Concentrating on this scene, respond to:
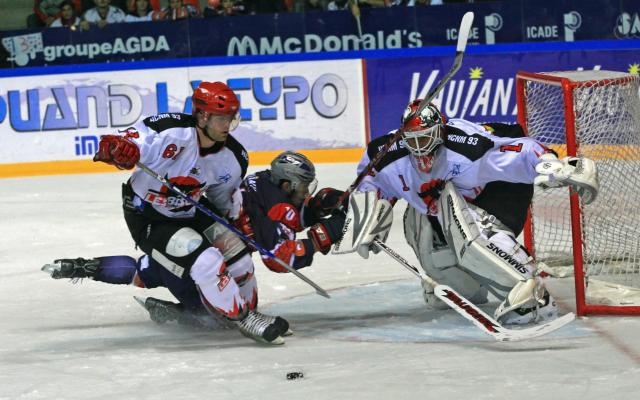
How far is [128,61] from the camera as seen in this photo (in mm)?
9531

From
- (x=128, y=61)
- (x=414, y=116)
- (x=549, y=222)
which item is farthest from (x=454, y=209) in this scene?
(x=128, y=61)

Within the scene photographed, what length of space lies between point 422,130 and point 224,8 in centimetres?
570

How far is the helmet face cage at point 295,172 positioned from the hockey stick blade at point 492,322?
67cm

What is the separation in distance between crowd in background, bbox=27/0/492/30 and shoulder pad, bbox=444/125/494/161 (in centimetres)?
515

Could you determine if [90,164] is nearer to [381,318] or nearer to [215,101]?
[381,318]

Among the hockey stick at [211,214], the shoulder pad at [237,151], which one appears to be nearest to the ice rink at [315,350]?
the hockey stick at [211,214]

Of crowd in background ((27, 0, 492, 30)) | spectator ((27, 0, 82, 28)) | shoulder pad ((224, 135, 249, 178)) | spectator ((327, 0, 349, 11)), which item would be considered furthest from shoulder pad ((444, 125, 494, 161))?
spectator ((27, 0, 82, 28))

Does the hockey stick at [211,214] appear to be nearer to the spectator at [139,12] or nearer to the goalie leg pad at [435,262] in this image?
the goalie leg pad at [435,262]

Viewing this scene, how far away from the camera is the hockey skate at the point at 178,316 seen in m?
4.78

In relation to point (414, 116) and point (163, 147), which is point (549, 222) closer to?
point (414, 116)

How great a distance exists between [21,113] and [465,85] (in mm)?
3404

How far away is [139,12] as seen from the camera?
1005 centimetres

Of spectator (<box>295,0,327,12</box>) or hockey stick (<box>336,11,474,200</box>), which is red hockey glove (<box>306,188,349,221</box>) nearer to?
hockey stick (<box>336,11,474,200</box>)

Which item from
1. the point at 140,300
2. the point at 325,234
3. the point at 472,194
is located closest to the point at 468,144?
the point at 472,194
